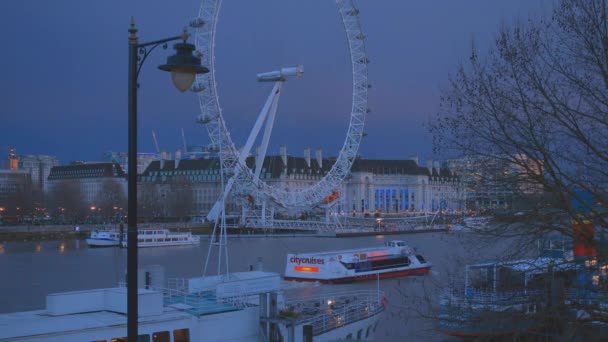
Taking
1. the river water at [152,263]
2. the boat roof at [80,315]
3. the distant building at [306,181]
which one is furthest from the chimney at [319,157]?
the boat roof at [80,315]

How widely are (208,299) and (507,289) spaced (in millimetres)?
5941

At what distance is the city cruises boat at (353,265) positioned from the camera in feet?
73.5

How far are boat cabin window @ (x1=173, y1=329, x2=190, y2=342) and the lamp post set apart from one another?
501 centimetres

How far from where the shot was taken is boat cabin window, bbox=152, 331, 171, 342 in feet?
27.0

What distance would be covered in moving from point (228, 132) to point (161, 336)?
28516 millimetres

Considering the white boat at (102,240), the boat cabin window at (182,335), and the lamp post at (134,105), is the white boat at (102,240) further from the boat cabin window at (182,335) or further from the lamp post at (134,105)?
the lamp post at (134,105)

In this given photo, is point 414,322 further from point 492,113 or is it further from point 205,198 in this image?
point 205,198

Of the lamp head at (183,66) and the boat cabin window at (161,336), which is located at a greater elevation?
the lamp head at (183,66)

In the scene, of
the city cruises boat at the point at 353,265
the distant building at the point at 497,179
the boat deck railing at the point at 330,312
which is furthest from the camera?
the city cruises boat at the point at 353,265

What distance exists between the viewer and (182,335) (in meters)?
8.60

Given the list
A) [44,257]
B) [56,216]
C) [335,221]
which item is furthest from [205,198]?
[44,257]

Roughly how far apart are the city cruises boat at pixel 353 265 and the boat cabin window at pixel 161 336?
13927 mm

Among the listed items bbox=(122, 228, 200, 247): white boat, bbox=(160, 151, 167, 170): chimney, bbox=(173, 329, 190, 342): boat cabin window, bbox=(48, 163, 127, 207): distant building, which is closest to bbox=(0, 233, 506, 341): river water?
bbox=(122, 228, 200, 247): white boat

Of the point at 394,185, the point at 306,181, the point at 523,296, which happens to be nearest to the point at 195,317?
the point at 523,296
